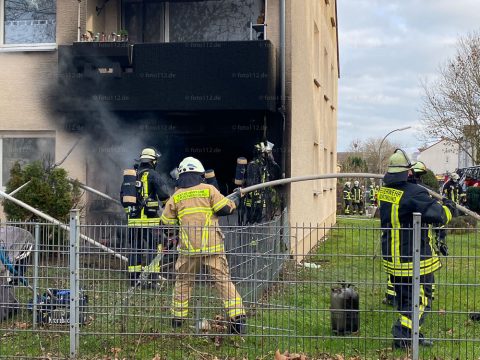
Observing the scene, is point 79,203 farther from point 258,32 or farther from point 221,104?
point 258,32

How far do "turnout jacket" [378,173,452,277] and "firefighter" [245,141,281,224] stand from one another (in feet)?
14.4

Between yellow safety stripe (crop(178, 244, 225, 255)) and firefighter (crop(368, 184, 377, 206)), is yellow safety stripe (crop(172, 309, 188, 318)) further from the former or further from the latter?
firefighter (crop(368, 184, 377, 206))

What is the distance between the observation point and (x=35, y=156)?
40.7 feet

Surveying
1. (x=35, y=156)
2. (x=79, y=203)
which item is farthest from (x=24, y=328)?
(x=35, y=156)

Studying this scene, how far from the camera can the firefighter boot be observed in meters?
6.13

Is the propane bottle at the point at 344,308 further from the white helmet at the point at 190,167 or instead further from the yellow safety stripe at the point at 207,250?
the white helmet at the point at 190,167

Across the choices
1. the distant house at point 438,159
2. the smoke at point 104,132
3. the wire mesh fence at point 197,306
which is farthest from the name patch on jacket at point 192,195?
the distant house at point 438,159

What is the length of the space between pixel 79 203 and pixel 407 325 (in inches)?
279

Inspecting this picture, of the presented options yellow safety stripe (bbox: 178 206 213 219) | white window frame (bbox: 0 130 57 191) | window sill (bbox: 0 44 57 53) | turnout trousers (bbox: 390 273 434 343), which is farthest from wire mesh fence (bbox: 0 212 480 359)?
window sill (bbox: 0 44 57 53)

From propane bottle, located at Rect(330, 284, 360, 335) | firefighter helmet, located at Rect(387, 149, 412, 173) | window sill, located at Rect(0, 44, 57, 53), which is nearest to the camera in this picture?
propane bottle, located at Rect(330, 284, 360, 335)

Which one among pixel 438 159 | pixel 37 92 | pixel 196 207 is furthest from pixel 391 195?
pixel 438 159

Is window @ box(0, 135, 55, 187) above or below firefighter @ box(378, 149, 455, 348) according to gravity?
above

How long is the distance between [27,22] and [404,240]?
9.00 m

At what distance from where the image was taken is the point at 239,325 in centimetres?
620
